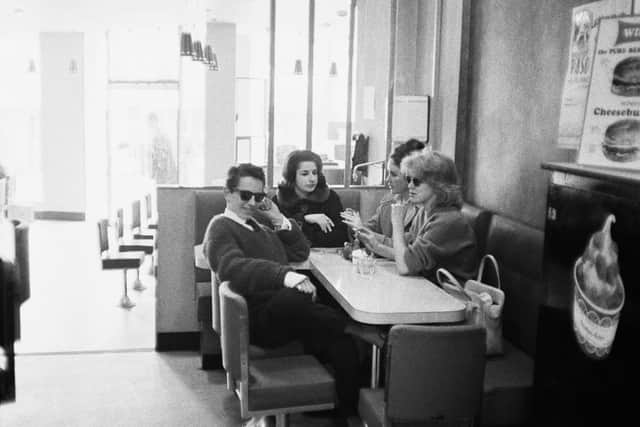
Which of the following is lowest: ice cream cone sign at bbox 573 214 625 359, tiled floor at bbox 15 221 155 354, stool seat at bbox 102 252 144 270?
tiled floor at bbox 15 221 155 354

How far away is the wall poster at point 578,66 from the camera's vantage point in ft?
10.1

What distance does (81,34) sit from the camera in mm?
11828

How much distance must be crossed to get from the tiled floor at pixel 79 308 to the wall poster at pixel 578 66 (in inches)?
125

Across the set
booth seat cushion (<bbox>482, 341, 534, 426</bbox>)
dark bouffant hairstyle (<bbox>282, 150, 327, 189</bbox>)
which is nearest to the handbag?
booth seat cushion (<bbox>482, 341, 534, 426</bbox>)

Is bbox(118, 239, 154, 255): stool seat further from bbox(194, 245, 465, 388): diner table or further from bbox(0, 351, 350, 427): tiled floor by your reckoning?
bbox(194, 245, 465, 388): diner table

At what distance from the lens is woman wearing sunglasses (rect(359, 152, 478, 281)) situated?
3.49m

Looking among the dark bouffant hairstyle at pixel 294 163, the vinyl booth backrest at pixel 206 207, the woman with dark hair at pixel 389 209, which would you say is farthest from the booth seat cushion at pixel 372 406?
the vinyl booth backrest at pixel 206 207

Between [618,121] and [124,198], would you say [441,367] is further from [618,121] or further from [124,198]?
[124,198]

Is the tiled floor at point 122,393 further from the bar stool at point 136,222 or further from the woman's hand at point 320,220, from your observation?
the bar stool at point 136,222

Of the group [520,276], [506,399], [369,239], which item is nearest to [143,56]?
[369,239]

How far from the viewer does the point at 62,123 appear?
11977 mm

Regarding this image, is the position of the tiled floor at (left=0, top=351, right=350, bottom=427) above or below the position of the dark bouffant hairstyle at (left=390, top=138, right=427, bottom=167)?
below

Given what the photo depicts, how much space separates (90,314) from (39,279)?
1679 mm

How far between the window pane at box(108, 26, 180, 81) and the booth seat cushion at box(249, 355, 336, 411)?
976 cm
